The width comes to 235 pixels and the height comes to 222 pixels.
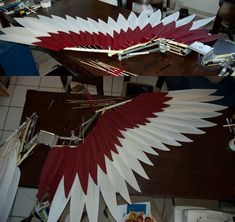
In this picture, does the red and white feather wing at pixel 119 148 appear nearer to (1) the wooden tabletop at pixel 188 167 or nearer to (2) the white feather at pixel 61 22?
(1) the wooden tabletop at pixel 188 167

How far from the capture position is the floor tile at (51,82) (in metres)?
1.49

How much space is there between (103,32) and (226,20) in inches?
54.8

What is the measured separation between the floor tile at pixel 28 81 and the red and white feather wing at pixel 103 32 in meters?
0.23

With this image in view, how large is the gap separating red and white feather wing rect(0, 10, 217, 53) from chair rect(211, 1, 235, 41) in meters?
0.66

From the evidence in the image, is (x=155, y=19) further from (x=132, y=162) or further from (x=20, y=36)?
(x=132, y=162)

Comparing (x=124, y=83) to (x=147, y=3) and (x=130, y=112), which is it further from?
(x=147, y=3)

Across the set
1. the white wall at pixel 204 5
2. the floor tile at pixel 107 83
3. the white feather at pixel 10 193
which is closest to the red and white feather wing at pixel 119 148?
the white feather at pixel 10 193

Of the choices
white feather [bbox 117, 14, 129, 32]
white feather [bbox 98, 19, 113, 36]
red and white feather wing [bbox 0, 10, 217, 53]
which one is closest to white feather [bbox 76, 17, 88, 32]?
red and white feather wing [bbox 0, 10, 217, 53]

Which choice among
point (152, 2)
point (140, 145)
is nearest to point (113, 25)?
point (152, 2)

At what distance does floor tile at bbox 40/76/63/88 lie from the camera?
4.90ft

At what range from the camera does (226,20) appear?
2393 millimetres

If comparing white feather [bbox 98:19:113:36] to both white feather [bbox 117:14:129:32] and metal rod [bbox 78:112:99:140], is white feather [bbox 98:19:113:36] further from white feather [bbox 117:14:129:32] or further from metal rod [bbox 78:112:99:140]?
metal rod [bbox 78:112:99:140]

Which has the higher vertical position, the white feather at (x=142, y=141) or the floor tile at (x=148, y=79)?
the floor tile at (x=148, y=79)

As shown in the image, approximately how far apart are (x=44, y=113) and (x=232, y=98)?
1.10 meters
